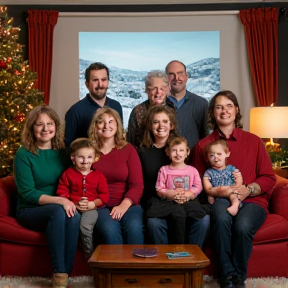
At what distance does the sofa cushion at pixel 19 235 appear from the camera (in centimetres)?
320

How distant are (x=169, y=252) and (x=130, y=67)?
14.8 feet

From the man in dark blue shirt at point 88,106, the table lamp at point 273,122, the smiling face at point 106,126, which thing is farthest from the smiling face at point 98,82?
the table lamp at point 273,122

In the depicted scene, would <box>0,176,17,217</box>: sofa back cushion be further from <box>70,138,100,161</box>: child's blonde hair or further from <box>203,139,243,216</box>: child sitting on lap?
<box>203,139,243,216</box>: child sitting on lap

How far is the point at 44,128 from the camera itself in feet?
10.9

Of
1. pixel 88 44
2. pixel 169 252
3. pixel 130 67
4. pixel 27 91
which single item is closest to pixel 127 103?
pixel 130 67

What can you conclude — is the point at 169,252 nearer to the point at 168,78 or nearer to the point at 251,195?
the point at 251,195

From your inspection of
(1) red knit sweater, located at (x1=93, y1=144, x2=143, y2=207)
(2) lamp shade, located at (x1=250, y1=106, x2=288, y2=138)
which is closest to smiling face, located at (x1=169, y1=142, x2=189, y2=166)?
(1) red knit sweater, located at (x1=93, y1=144, x2=143, y2=207)

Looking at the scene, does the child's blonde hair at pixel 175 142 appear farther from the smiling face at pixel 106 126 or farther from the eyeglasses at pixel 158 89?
the eyeglasses at pixel 158 89

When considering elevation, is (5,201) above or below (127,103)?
below

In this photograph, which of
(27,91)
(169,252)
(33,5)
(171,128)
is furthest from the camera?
(33,5)

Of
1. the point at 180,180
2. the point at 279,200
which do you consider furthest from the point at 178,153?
the point at 279,200

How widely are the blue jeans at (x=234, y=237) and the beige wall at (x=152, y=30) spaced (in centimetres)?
381

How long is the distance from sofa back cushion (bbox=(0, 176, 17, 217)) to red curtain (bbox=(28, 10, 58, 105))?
3.24 meters

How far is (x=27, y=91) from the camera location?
17.7 feet
